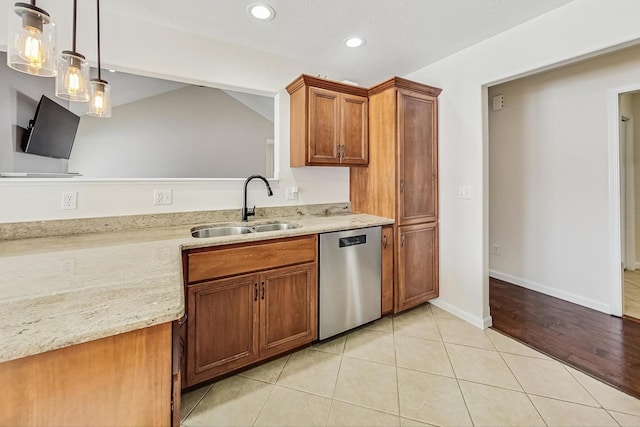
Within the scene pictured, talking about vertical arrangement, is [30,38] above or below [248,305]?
above

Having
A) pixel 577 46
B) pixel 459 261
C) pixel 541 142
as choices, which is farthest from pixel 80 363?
pixel 541 142

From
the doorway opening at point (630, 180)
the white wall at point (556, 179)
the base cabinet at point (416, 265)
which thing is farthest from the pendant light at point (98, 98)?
the doorway opening at point (630, 180)

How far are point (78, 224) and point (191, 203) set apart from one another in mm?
706

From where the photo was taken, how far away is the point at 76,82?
1262 millimetres

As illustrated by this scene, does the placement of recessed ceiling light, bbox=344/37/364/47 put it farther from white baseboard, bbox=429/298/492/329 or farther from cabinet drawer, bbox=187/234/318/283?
white baseboard, bbox=429/298/492/329

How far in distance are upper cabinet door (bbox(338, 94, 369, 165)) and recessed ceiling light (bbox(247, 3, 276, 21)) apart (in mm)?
864

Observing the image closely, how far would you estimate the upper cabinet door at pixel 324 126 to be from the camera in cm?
239

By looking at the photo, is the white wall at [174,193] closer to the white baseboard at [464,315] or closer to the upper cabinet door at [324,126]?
the upper cabinet door at [324,126]

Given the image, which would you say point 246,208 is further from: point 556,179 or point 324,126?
point 556,179

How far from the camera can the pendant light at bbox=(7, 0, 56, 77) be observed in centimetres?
98

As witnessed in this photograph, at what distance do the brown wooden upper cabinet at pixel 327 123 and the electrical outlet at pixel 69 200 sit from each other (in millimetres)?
1612

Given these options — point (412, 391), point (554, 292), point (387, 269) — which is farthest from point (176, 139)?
point (554, 292)

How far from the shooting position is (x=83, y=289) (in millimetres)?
836

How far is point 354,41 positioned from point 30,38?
2040 mm
